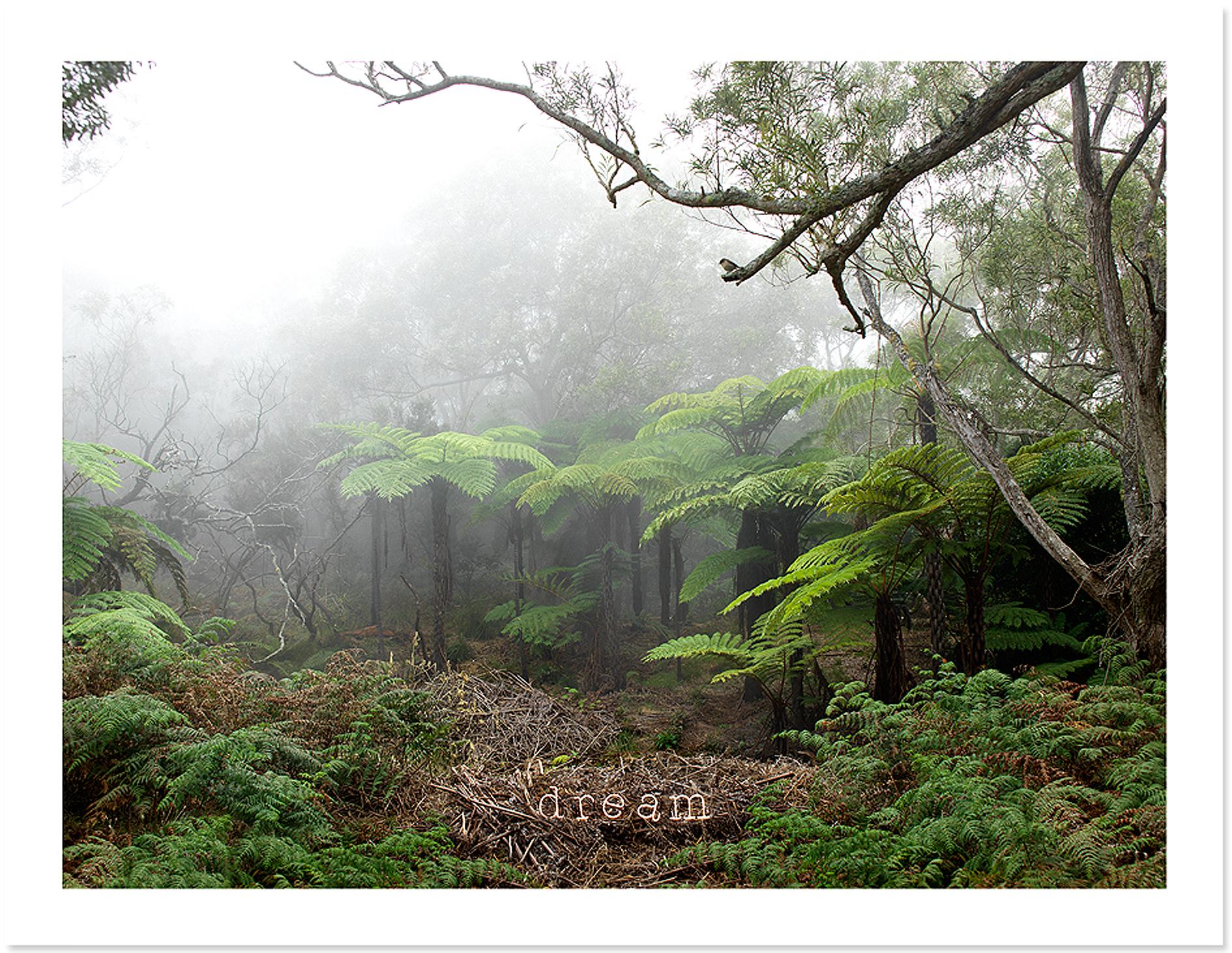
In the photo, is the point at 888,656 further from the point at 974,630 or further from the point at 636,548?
the point at 636,548

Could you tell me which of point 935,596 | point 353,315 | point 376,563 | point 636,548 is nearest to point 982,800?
point 935,596

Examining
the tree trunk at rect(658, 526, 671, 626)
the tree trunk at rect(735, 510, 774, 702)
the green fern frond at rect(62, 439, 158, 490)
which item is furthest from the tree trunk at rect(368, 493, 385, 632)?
the tree trunk at rect(735, 510, 774, 702)

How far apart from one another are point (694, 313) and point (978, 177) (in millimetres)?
2884

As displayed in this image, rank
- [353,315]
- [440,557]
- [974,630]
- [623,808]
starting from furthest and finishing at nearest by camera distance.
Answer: [353,315] → [440,557] → [974,630] → [623,808]

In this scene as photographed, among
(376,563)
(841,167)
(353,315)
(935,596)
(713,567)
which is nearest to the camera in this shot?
(841,167)

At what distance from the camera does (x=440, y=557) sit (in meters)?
4.77

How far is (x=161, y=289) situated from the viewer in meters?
5.16

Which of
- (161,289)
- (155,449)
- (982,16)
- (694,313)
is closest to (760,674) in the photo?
(982,16)

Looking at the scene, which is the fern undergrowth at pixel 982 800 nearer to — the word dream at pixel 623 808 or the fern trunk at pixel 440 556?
the word dream at pixel 623 808

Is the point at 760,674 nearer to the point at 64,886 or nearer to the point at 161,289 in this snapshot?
the point at 64,886

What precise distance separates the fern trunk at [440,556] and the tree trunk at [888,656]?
2811 mm

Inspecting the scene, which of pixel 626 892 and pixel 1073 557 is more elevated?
pixel 1073 557

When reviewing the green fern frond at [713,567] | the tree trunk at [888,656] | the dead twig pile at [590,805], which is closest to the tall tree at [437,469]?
the green fern frond at [713,567]
